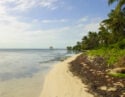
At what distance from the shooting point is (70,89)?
12.1 m

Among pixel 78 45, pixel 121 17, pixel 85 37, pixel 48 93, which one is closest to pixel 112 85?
pixel 48 93

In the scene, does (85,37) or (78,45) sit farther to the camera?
(78,45)

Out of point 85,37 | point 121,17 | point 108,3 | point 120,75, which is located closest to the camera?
point 120,75

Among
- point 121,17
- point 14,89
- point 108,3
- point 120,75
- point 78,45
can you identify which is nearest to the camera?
point 14,89

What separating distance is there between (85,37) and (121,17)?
39524mm

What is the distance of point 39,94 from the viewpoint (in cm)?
1180

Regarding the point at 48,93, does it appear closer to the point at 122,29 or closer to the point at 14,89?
the point at 14,89

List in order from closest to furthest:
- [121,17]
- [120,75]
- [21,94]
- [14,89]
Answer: [21,94] < [14,89] < [120,75] < [121,17]

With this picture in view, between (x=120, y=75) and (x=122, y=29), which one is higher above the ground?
(x=122, y=29)

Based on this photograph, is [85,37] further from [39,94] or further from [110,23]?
[39,94]

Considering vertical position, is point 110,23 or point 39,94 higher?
point 110,23

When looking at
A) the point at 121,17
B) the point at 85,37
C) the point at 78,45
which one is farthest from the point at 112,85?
the point at 78,45

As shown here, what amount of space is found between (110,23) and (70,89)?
115 ft

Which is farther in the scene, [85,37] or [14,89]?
[85,37]
